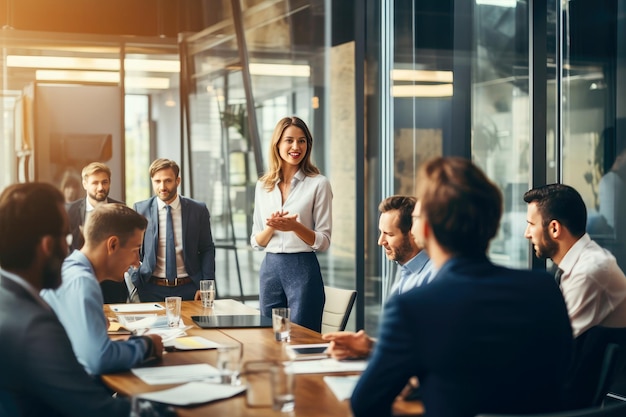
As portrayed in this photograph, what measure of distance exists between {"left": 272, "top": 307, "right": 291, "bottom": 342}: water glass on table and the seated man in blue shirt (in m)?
0.59

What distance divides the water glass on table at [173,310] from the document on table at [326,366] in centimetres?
100

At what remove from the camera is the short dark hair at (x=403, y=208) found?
11.7 feet

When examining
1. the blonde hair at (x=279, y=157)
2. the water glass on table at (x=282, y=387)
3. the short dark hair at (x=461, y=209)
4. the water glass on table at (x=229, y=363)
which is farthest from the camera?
the blonde hair at (x=279, y=157)

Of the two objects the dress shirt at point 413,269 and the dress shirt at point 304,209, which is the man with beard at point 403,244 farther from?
the dress shirt at point 304,209

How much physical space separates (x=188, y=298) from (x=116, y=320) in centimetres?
122

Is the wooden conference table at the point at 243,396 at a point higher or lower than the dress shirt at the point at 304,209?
lower

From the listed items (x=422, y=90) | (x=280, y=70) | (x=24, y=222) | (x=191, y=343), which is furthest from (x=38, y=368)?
(x=280, y=70)

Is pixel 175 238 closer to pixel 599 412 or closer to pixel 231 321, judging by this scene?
pixel 231 321

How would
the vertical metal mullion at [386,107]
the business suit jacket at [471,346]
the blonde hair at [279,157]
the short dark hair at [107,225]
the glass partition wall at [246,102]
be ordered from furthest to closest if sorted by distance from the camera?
the glass partition wall at [246,102], the vertical metal mullion at [386,107], the blonde hair at [279,157], the short dark hair at [107,225], the business suit jacket at [471,346]

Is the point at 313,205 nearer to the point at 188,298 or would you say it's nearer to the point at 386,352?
the point at 188,298

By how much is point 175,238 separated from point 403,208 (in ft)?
7.40

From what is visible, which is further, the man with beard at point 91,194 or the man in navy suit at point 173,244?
the man with beard at point 91,194

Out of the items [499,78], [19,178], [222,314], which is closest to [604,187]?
[499,78]

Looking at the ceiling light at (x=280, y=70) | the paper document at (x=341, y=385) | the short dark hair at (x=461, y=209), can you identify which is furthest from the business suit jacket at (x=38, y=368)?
the ceiling light at (x=280, y=70)
